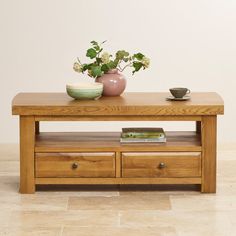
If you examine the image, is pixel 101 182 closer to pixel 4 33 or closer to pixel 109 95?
pixel 109 95

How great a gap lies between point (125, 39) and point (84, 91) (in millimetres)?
1442

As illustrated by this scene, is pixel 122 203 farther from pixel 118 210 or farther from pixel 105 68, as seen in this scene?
pixel 105 68

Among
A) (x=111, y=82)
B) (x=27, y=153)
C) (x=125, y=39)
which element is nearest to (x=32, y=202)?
(x=27, y=153)

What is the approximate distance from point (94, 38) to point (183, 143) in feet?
5.19

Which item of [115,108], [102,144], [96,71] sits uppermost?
[96,71]

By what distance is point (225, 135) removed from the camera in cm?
572

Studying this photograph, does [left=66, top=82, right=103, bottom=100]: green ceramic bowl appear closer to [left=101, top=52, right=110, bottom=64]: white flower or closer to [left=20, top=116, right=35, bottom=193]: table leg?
[left=101, top=52, right=110, bottom=64]: white flower

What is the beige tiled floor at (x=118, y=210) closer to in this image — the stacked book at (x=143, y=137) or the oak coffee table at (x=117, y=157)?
the oak coffee table at (x=117, y=157)

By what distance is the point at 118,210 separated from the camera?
3.90 metres

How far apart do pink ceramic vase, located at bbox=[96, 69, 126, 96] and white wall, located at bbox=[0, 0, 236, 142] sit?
1.24 m

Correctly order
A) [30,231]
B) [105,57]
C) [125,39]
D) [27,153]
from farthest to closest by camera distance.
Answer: [125,39]
[105,57]
[27,153]
[30,231]

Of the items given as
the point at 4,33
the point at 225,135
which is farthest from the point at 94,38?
the point at 225,135

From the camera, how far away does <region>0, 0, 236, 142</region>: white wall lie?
5.52 m

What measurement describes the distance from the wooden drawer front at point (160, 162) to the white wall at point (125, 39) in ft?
5.01
